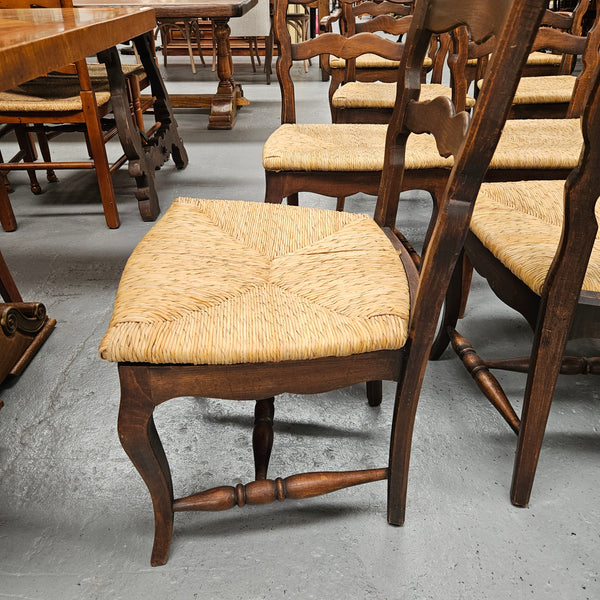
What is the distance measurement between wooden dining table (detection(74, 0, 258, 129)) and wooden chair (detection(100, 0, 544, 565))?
2.27 metres

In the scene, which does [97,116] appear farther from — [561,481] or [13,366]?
Result: [561,481]

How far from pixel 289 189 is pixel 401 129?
0.49 meters

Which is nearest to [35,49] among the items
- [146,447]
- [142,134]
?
[146,447]

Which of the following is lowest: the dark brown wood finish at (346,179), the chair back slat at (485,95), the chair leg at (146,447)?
the chair leg at (146,447)

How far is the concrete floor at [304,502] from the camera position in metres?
0.95

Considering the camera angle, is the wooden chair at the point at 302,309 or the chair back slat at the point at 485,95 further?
the wooden chair at the point at 302,309

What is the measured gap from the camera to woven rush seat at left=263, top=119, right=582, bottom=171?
1.45m

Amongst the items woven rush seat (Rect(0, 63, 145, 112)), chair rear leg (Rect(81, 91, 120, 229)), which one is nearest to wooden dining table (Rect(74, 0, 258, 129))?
woven rush seat (Rect(0, 63, 145, 112))

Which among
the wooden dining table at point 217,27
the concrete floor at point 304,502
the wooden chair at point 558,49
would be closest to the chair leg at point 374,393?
the concrete floor at point 304,502

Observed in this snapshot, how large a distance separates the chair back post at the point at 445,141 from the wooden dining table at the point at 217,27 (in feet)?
7.32

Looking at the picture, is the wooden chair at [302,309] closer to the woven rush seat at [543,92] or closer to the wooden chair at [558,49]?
the wooden chair at [558,49]

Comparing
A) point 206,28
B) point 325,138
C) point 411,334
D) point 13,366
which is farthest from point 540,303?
point 206,28

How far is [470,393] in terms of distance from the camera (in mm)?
1387

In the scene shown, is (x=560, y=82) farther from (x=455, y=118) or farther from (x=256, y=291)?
(x=256, y=291)
